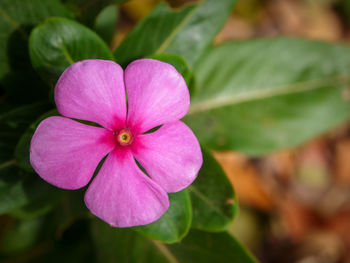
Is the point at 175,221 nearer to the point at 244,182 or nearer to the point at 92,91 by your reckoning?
the point at 92,91

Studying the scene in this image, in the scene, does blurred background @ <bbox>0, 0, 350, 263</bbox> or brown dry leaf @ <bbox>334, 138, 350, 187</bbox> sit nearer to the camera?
blurred background @ <bbox>0, 0, 350, 263</bbox>

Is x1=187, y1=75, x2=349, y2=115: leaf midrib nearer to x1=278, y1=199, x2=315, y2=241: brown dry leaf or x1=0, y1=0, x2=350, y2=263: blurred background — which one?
x1=0, y1=0, x2=350, y2=263: blurred background

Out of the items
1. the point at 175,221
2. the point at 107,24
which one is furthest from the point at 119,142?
the point at 107,24

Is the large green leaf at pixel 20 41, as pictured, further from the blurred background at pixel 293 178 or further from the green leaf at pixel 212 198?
the blurred background at pixel 293 178

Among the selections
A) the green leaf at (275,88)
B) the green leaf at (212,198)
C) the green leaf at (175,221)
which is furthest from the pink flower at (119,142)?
the green leaf at (275,88)

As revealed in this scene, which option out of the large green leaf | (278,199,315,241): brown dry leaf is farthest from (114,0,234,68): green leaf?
(278,199,315,241): brown dry leaf
